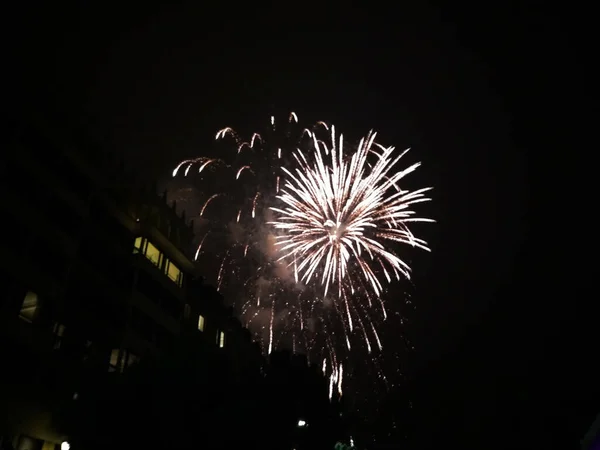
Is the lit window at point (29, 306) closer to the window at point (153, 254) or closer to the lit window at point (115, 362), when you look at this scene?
the lit window at point (115, 362)

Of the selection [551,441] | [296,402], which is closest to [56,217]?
[296,402]

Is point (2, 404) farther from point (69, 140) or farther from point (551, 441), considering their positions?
point (551, 441)

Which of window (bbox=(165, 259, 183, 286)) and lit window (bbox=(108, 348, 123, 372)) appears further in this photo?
window (bbox=(165, 259, 183, 286))

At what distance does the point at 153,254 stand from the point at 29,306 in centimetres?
1185

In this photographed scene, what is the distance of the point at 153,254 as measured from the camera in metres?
35.2

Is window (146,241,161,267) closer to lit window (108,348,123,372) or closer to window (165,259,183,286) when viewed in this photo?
window (165,259,183,286)

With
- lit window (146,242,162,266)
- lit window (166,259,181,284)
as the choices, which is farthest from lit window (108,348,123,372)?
lit window (166,259,181,284)

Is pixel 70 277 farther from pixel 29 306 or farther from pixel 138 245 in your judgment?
pixel 138 245

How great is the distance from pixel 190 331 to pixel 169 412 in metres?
20.0

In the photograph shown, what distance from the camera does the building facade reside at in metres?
22.3

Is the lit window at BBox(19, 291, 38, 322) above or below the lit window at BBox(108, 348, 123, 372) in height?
above

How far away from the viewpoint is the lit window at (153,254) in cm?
3453

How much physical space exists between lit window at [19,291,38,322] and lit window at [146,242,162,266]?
35.0ft

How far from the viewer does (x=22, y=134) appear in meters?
24.7
